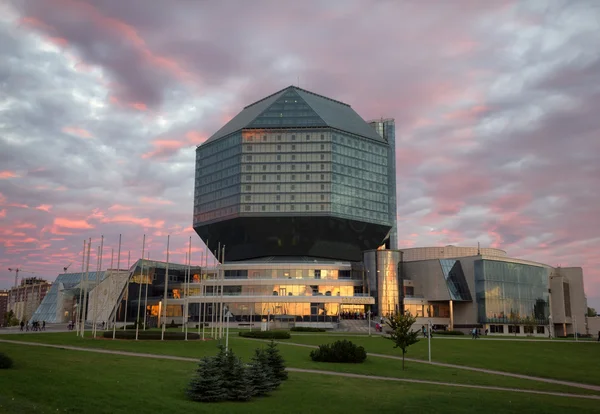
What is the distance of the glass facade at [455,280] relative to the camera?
134m

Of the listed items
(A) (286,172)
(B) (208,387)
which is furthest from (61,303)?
(B) (208,387)

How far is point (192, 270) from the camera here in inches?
6329

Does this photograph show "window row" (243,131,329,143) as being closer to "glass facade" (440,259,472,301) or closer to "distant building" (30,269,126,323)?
"glass facade" (440,259,472,301)

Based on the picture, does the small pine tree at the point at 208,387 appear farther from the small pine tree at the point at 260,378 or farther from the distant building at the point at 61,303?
the distant building at the point at 61,303

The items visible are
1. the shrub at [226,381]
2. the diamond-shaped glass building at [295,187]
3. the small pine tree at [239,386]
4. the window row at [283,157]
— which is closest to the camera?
the shrub at [226,381]

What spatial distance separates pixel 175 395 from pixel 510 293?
4803 inches

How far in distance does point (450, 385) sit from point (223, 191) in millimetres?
131232

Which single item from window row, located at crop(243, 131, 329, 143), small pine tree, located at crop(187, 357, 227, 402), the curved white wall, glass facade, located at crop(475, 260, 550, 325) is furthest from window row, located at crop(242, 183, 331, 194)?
small pine tree, located at crop(187, 357, 227, 402)

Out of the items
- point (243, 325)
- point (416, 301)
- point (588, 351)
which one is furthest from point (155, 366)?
point (416, 301)

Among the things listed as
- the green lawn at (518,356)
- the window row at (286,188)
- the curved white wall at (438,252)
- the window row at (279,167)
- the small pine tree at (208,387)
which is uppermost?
the window row at (279,167)

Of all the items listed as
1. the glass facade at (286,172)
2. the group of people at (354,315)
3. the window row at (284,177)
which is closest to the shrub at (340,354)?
the group of people at (354,315)

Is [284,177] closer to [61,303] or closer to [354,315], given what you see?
[354,315]

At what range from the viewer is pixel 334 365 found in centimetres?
Result: 4756

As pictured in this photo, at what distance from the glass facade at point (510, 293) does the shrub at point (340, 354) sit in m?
88.2
